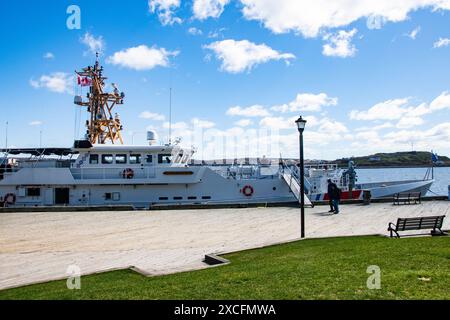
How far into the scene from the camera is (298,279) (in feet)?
22.7

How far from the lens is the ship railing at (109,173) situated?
86.2 feet

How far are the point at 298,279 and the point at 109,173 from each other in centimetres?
2163

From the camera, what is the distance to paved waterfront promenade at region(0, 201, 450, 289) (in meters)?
10.4

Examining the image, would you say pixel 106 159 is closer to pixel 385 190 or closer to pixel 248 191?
pixel 248 191

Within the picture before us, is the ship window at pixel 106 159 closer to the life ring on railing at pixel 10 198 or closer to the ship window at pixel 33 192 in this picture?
the ship window at pixel 33 192

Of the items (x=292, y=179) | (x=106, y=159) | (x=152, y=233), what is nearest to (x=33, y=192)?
(x=106, y=159)

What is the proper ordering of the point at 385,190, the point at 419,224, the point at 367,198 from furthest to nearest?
the point at 385,190
the point at 367,198
the point at 419,224

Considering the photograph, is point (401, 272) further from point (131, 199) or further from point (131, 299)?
point (131, 199)

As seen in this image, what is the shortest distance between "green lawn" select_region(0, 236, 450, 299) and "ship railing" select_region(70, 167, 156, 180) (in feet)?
56.8

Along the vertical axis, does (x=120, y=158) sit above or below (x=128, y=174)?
above

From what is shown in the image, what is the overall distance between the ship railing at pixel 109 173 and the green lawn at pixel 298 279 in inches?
681

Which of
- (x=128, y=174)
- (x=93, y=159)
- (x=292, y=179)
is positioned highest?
(x=93, y=159)

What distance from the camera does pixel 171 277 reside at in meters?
8.00

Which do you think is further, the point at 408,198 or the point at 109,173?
the point at 109,173
